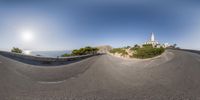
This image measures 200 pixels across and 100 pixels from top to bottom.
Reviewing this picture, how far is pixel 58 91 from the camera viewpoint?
5477mm

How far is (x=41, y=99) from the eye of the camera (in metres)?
4.67

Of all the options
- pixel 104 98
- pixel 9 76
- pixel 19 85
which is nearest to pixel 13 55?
pixel 9 76

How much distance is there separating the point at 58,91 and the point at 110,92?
169 cm

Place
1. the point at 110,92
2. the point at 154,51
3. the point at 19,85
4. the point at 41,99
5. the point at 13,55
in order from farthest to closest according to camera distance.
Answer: the point at 154,51, the point at 13,55, the point at 19,85, the point at 110,92, the point at 41,99

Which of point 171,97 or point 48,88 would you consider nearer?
point 171,97

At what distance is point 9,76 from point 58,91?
2.58 meters

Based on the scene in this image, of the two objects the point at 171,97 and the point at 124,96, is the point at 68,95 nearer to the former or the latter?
the point at 124,96

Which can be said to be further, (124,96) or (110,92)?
(110,92)

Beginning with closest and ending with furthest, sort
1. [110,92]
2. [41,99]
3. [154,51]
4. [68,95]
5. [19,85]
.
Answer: [41,99], [68,95], [110,92], [19,85], [154,51]

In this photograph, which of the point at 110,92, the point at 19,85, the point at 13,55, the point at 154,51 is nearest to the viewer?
the point at 110,92

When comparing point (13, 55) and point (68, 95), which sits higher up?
point (13, 55)

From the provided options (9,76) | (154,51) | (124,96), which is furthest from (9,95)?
(154,51)

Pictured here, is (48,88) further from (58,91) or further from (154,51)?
(154,51)

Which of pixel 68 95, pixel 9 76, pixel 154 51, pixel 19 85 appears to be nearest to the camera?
pixel 68 95
